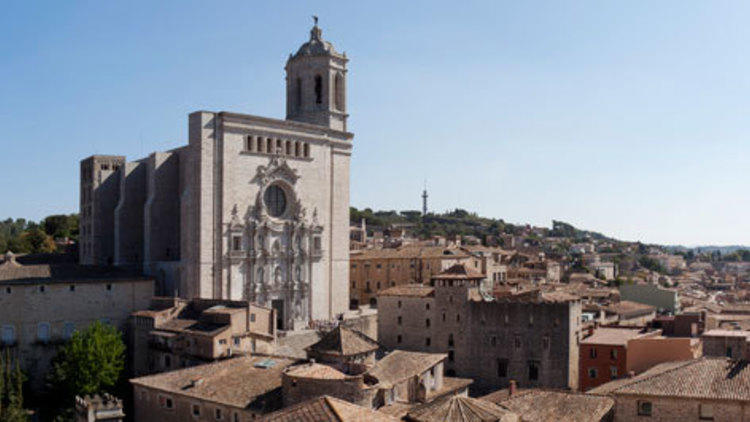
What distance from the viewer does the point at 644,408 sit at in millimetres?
26078

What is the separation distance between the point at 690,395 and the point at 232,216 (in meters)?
32.7

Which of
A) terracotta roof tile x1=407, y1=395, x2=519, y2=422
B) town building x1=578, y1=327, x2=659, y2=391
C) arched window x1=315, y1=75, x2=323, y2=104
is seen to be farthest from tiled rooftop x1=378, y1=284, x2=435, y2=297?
terracotta roof tile x1=407, y1=395, x2=519, y2=422

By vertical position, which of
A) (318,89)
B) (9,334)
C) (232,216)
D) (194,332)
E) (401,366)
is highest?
(318,89)

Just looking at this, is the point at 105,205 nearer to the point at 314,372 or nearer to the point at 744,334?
the point at 314,372

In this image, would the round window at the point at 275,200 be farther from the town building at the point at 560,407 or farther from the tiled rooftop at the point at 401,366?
the town building at the point at 560,407

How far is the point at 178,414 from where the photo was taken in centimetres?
3259

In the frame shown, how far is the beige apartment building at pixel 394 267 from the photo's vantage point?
2618 inches

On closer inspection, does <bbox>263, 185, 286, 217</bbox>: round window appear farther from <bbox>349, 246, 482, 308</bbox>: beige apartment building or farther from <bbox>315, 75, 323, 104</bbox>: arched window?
<bbox>349, 246, 482, 308</bbox>: beige apartment building

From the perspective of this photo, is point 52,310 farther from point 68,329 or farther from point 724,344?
point 724,344

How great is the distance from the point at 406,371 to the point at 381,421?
1650 centimetres

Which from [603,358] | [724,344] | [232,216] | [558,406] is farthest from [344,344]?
[724,344]

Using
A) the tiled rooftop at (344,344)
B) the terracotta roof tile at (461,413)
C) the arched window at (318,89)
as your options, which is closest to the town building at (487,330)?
the tiled rooftop at (344,344)

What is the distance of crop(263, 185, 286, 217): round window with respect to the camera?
2073 inches

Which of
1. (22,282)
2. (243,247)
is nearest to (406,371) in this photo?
(243,247)
